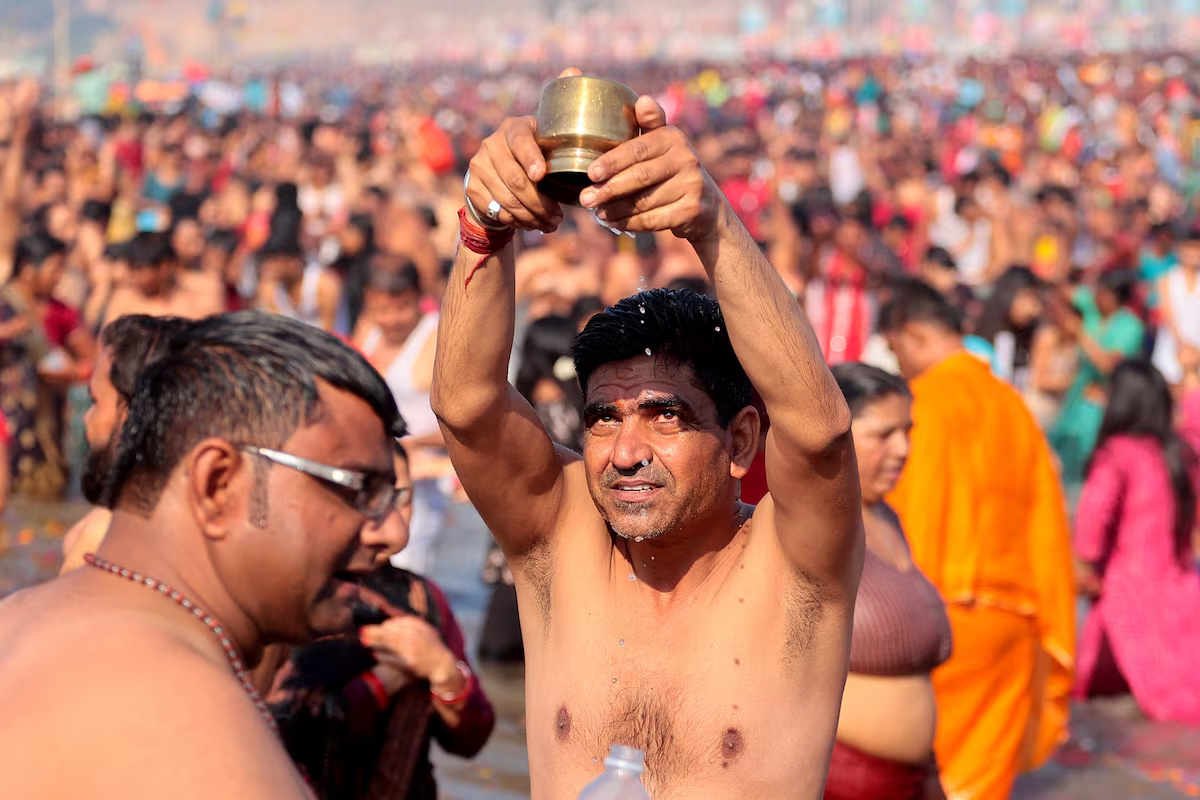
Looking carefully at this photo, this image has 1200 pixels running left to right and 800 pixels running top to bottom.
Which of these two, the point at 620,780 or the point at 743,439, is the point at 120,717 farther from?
the point at 743,439

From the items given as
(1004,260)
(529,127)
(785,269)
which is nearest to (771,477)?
(529,127)

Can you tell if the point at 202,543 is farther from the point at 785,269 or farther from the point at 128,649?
the point at 785,269

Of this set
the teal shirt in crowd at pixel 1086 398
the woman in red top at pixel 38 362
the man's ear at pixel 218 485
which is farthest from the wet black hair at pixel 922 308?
the teal shirt in crowd at pixel 1086 398

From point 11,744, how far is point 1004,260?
43.3 feet

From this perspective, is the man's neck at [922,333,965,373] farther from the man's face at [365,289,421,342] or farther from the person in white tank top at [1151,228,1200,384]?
the person in white tank top at [1151,228,1200,384]

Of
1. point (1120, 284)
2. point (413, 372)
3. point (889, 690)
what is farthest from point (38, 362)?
point (1120, 284)

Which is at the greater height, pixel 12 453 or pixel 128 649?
pixel 128 649

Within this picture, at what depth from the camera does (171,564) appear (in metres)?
1.93

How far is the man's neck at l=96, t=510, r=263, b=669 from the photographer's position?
192cm

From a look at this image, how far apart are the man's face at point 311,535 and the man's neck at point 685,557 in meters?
0.64

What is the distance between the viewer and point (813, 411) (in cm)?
221

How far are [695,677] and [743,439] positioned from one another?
42 cm

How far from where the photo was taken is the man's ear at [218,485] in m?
1.96

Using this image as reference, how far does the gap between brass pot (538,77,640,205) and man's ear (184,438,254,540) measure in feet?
1.87
